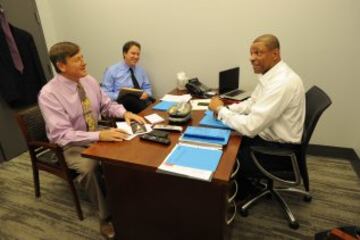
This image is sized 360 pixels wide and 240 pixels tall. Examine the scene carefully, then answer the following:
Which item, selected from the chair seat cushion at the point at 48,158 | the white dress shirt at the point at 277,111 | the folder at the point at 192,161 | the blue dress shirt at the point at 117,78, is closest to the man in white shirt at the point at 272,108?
the white dress shirt at the point at 277,111

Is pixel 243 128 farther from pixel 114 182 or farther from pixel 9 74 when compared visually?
pixel 9 74

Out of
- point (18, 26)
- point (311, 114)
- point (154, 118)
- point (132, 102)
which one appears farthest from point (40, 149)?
point (311, 114)

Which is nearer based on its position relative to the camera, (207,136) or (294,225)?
(207,136)

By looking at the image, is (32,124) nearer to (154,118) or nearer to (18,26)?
(154,118)

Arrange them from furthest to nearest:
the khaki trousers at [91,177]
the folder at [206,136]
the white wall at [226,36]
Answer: the white wall at [226,36] < the khaki trousers at [91,177] < the folder at [206,136]

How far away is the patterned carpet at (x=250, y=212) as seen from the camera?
1.88m

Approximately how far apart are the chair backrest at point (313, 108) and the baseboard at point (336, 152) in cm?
111

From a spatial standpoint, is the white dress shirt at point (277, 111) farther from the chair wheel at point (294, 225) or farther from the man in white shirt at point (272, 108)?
the chair wheel at point (294, 225)

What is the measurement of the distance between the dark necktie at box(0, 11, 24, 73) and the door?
0.16 m

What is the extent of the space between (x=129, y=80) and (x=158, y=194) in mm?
1759

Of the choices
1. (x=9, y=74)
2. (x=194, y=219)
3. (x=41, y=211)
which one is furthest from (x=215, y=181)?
(x=9, y=74)

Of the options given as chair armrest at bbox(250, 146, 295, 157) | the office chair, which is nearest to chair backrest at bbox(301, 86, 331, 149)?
chair armrest at bbox(250, 146, 295, 157)

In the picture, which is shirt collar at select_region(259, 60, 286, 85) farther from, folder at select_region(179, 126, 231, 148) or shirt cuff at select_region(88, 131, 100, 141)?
shirt cuff at select_region(88, 131, 100, 141)

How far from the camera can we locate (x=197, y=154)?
140cm
